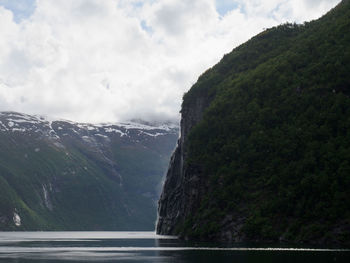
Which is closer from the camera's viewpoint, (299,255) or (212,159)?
(299,255)

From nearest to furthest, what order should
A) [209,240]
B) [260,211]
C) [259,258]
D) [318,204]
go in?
[259,258]
[318,204]
[260,211]
[209,240]

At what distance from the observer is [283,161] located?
172125 mm

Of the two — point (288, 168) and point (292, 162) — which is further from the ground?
point (292, 162)

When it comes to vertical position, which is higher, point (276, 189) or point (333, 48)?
→ point (333, 48)

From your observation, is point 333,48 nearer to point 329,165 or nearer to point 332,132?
point 332,132

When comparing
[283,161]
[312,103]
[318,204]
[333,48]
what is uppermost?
[333,48]

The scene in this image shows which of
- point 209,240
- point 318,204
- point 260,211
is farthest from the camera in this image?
point 209,240

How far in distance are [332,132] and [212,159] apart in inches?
1735

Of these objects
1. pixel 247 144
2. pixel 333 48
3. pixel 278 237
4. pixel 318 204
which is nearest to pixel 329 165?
pixel 318 204

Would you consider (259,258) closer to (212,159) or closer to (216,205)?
(216,205)

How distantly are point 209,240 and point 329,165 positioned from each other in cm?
4136

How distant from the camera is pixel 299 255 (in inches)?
3964

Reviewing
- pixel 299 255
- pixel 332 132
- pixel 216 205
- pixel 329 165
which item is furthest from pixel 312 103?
pixel 299 255

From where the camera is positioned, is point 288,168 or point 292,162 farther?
point 292,162
